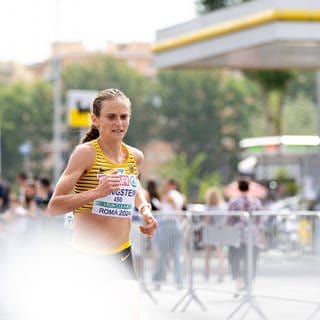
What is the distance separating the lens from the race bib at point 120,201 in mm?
7332

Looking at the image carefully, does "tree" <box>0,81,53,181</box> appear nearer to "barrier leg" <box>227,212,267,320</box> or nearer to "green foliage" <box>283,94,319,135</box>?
"green foliage" <box>283,94,319,135</box>

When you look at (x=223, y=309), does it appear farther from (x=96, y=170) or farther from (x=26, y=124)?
(x=26, y=124)

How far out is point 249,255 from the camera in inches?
553

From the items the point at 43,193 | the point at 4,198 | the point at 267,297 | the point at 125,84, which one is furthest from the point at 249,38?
the point at 125,84

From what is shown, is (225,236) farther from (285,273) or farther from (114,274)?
(114,274)

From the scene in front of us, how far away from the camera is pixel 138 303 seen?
7.19m

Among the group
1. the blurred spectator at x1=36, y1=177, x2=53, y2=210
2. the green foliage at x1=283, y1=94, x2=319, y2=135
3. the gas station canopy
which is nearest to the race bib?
the blurred spectator at x1=36, y1=177, x2=53, y2=210

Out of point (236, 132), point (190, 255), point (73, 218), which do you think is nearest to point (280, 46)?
point (190, 255)

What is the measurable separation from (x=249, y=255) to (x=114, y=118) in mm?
6902

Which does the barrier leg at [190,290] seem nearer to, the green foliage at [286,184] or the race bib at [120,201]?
the race bib at [120,201]

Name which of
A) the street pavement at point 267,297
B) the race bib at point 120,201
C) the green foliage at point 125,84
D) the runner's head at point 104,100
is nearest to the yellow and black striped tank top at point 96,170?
the race bib at point 120,201

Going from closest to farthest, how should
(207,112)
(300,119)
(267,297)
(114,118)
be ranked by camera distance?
(114,118) → (267,297) → (300,119) → (207,112)

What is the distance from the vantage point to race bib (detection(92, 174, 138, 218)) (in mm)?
7332

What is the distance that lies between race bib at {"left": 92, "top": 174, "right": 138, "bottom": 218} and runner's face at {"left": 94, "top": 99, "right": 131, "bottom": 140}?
0.24 meters
